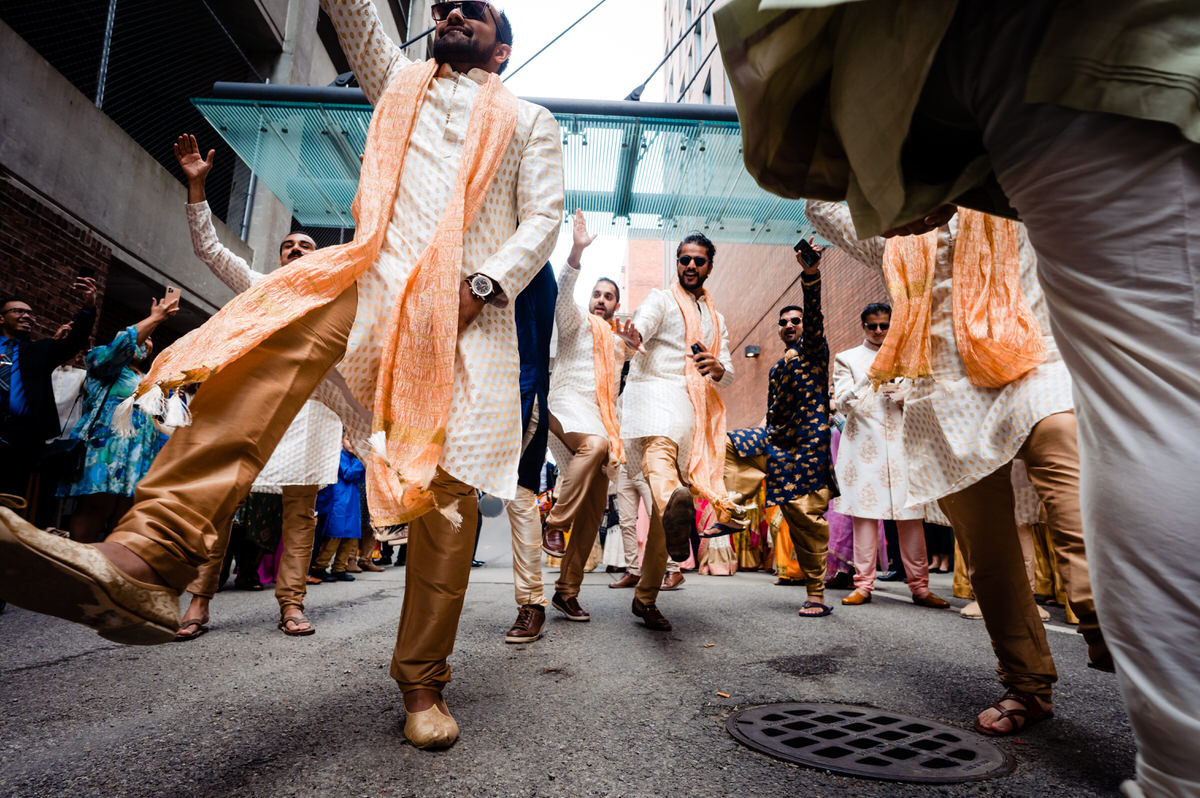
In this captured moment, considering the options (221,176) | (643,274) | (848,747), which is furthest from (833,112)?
(643,274)

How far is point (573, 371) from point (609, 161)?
7.82ft

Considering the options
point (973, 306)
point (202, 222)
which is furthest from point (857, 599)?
point (202, 222)

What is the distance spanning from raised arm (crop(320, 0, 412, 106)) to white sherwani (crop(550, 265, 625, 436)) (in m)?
2.04

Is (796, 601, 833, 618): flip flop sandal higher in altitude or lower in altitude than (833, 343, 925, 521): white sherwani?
lower

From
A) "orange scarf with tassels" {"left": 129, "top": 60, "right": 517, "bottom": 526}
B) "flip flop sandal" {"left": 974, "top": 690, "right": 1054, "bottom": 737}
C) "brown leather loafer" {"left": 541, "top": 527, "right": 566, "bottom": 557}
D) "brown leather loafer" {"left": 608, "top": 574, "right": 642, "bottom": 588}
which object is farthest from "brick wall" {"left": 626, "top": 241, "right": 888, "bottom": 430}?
"orange scarf with tassels" {"left": 129, "top": 60, "right": 517, "bottom": 526}

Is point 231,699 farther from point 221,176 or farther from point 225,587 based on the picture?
point 221,176

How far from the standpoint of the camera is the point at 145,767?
1.51 m

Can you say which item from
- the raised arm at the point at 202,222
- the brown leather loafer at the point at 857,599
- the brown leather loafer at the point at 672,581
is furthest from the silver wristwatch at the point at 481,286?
the brown leather loafer at the point at 672,581

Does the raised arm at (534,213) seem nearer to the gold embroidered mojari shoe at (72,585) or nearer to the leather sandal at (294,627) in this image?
the gold embroidered mojari shoe at (72,585)

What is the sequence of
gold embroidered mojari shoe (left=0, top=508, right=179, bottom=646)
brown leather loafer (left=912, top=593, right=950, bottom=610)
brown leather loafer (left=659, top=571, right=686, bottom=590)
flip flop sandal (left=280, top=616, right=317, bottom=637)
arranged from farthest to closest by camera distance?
brown leather loafer (left=659, top=571, right=686, bottom=590), brown leather loafer (left=912, top=593, right=950, bottom=610), flip flop sandal (left=280, top=616, right=317, bottom=637), gold embroidered mojari shoe (left=0, top=508, right=179, bottom=646)

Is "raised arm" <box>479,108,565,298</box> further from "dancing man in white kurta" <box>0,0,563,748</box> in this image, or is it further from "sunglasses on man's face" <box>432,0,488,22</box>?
"sunglasses on man's face" <box>432,0,488,22</box>

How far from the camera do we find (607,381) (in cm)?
463

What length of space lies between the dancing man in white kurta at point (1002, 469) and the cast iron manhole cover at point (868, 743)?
0.66ft

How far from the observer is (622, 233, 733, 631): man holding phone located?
3672mm
